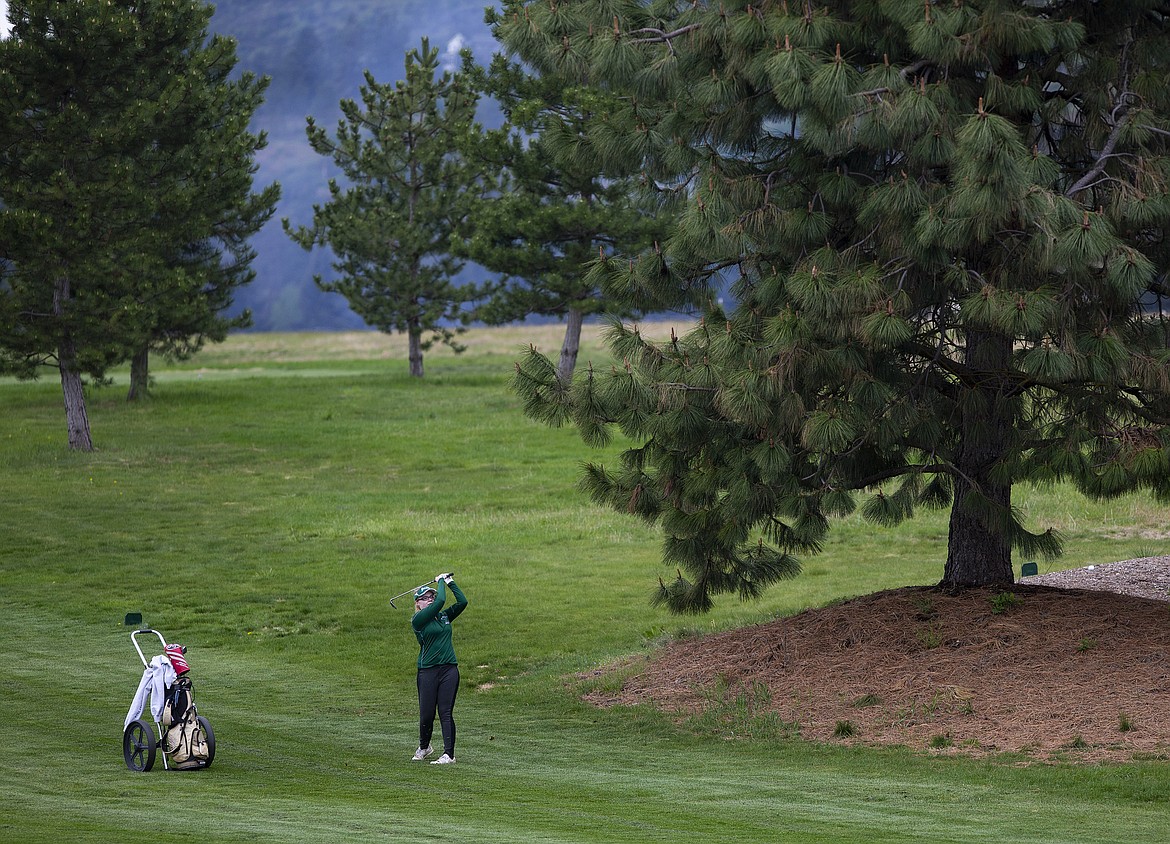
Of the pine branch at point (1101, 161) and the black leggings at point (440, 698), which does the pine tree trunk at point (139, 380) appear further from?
the pine branch at point (1101, 161)

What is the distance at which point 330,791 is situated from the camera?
10039 mm

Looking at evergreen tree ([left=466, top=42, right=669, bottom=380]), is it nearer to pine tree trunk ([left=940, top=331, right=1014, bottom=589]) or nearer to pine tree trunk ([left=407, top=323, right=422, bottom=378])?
pine tree trunk ([left=407, top=323, right=422, bottom=378])

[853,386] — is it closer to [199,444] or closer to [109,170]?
[109,170]

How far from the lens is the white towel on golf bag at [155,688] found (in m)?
10.5

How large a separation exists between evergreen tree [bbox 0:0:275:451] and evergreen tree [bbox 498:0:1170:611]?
22.4 metres

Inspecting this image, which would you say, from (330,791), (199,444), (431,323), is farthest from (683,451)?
(431,323)

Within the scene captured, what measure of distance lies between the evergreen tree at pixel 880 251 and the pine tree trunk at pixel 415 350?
139ft

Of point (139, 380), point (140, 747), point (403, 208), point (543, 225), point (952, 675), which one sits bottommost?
point (140, 747)

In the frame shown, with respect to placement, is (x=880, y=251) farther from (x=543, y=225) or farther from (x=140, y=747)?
(x=543, y=225)

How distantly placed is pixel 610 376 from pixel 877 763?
168 inches

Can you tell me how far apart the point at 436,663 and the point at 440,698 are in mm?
329

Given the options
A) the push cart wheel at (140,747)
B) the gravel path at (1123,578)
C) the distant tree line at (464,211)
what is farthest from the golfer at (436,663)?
the distant tree line at (464,211)

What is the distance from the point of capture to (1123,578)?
17500mm

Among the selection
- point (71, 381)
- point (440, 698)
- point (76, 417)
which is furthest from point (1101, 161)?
point (76, 417)
